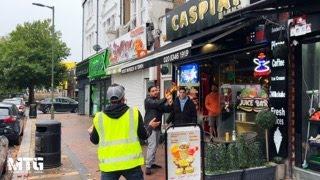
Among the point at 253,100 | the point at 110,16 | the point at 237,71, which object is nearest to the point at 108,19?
the point at 110,16

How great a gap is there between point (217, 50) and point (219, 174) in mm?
4541

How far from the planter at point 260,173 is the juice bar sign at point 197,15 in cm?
367

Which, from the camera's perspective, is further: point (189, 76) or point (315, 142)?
point (189, 76)

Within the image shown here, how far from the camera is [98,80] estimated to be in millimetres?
28312

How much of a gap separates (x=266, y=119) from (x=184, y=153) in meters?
2.78

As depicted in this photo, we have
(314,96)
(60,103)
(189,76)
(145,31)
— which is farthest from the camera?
(60,103)

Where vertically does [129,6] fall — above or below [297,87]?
above

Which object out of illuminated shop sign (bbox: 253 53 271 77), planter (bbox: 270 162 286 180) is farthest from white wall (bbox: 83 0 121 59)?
planter (bbox: 270 162 286 180)

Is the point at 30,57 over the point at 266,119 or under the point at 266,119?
over

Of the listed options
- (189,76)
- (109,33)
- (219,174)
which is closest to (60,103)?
(109,33)

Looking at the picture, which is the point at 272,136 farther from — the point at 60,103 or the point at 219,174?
the point at 60,103

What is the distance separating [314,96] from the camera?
27.5 ft

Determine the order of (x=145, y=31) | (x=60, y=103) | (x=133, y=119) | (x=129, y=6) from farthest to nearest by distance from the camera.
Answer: (x=60, y=103)
(x=129, y=6)
(x=145, y=31)
(x=133, y=119)

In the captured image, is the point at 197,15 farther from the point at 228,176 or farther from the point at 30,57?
the point at 30,57
